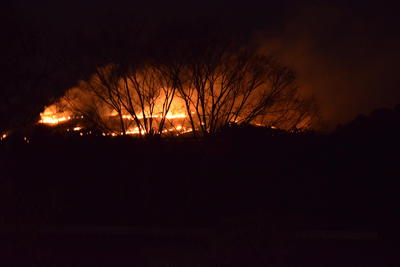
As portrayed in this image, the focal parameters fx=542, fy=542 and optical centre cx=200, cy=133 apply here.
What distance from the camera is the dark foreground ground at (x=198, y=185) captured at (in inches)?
428

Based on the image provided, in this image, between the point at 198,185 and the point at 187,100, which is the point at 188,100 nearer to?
the point at 187,100

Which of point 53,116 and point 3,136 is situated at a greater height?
point 53,116

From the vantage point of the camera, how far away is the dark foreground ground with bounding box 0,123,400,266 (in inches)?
428

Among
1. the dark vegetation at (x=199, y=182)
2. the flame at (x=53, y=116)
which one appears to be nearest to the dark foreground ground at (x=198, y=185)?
the dark vegetation at (x=199, y=182)

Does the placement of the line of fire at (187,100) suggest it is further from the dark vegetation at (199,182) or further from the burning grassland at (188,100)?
the dark vegetation at (199,182)

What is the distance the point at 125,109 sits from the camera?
22750mm

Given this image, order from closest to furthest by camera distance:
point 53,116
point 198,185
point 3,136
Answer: point 198,185, point 3,136, point 53,116

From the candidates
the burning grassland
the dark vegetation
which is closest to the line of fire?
the burning grassland

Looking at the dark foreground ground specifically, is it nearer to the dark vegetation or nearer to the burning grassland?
the dark vegetation

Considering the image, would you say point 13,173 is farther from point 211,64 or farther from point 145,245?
point 211,64

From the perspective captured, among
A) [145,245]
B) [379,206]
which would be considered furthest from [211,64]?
[145,245]

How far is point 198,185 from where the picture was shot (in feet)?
39.5

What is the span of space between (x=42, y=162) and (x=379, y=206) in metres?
7.85

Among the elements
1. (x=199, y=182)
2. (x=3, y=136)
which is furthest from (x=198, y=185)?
(x=3, y=136)
